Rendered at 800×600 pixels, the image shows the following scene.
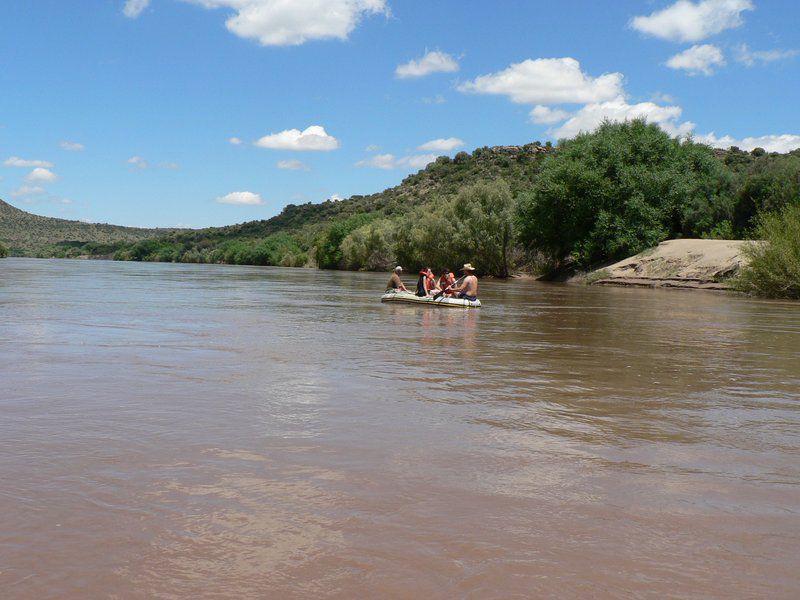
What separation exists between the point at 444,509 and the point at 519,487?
724mm

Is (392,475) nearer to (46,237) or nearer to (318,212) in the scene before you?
(318,212)

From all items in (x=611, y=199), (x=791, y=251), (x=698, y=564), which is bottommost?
(x=698, y=564)

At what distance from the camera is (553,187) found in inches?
1986

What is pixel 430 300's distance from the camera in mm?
22750

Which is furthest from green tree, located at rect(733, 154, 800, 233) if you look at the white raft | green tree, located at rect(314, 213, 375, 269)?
green tree, located at rect(314, 213, 375, 269)

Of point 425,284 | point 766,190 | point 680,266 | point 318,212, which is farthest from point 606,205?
point 318,212

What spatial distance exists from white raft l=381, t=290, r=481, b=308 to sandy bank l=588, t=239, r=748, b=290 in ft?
60.3

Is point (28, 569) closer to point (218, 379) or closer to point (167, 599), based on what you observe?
point (167, 599)

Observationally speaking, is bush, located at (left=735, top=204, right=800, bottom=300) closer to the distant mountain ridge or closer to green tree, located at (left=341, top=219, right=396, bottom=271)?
green tree, located at (left=341, top=219, right=396, bottom=271)

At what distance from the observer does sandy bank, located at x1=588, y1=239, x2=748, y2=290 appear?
3831 cm

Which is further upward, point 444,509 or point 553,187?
point 553,187

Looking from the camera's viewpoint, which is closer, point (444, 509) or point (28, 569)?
point (28, 569)

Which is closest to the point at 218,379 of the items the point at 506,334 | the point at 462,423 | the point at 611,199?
the point at 462,423

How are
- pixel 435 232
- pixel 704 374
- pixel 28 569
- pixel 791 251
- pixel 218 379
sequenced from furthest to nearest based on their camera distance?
pixel 435 232, pixel 791 251, pixel 704 374, pixel 218 379, pixel 28 569
